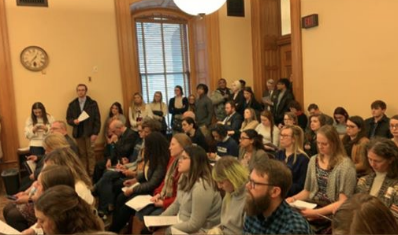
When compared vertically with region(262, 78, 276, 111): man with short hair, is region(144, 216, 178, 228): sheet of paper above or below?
below

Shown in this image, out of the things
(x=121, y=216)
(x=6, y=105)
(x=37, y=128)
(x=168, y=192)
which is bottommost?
(x=121, y=216)

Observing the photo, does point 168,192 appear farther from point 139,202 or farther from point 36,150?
point 36,150

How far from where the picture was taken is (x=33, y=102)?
6.12 m

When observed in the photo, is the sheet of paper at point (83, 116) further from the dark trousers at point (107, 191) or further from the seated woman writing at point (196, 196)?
the seated woman writing at point (196, 196)

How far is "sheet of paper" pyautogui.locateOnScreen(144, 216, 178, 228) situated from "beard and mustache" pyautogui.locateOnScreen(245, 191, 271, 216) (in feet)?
3.20

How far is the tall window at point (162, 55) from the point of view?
25.0 ft

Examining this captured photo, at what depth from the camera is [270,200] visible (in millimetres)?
1807

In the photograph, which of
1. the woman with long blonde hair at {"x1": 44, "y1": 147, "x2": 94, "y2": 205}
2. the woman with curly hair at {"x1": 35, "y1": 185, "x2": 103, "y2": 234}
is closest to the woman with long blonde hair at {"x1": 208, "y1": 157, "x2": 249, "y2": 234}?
the woman with curly hair at {"x1": 35, "y1": 185, "x2": 103, "y2": 234}

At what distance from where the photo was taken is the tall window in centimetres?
762

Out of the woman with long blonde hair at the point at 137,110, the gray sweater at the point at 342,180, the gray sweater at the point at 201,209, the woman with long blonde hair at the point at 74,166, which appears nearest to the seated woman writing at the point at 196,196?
the gray sweater at the point at 201,209

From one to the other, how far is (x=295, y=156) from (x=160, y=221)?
1.34 meters

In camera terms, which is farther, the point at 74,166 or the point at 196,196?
the point at 74,166

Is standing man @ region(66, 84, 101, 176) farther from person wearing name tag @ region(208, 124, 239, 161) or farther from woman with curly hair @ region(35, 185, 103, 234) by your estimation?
woman with curly hair @ region(35, 185, 103, 234)

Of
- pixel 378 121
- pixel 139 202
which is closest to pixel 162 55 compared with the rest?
pixel 378 121
